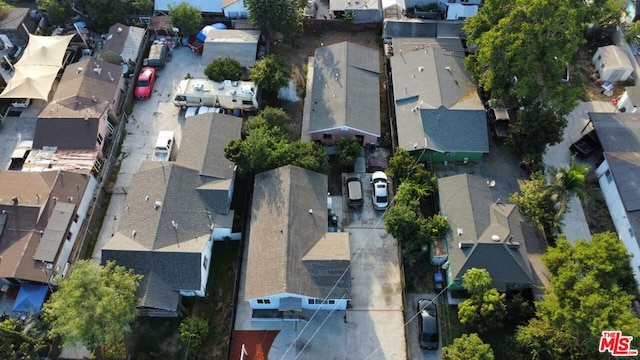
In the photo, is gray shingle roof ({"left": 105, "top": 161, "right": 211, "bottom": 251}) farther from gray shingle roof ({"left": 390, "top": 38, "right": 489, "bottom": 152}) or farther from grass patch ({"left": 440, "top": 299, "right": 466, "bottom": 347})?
grass patch ({"left": 440, "top": 299, "right": 466, "bottom": 347})

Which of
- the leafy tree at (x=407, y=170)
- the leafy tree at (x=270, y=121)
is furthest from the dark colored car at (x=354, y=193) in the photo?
the leafy tree at (x=270, y=121)

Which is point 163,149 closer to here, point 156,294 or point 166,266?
point 166,266

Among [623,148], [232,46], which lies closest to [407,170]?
[623,148]

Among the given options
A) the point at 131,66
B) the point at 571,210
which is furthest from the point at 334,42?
the point at 571,210

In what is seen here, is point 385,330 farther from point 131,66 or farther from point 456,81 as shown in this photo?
point 131,66

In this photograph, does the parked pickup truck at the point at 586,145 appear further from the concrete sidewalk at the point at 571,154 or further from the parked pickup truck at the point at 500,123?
the parked pickup truck at the point at 500,123
